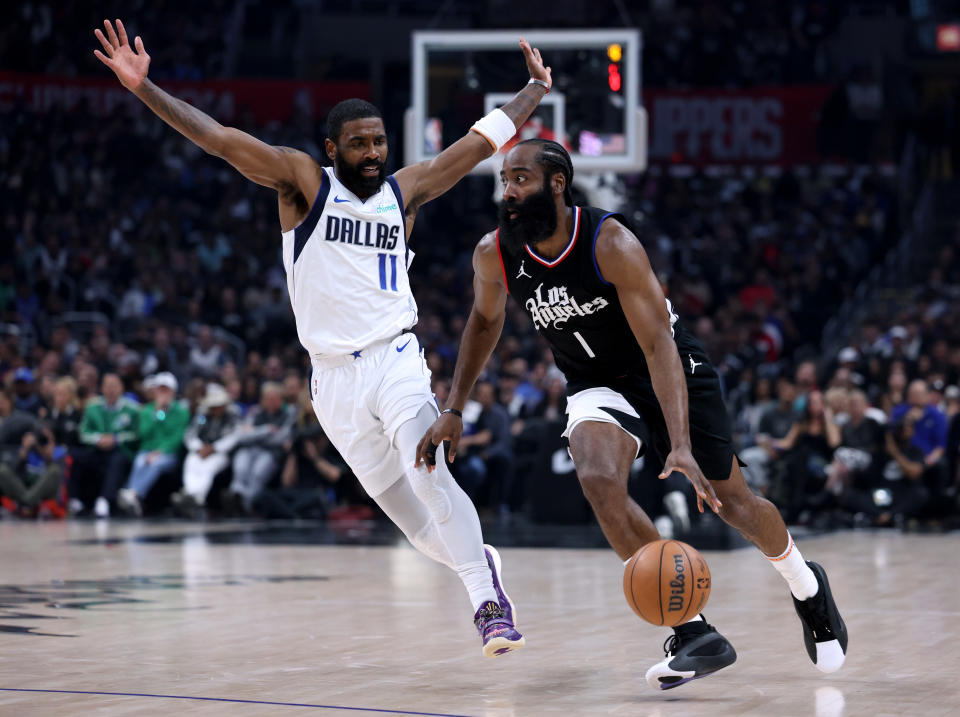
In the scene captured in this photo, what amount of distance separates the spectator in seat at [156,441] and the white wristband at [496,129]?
32.4 ft

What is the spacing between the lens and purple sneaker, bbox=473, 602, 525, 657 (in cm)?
544

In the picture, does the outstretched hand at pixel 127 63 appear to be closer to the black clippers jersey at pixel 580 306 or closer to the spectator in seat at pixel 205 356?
the black clippers jersey at pixel 580 306

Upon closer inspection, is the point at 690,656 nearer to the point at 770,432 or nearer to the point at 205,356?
the point at 770,432

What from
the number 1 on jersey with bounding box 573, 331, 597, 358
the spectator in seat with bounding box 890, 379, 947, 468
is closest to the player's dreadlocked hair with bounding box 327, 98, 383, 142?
the number 1 on jersey with bounding box 573, 331, 597, 358

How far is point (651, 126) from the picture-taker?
75.9 feet

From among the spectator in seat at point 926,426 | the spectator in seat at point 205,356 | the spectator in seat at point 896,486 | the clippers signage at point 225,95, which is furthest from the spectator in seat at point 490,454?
the clippers signage at point 225,95

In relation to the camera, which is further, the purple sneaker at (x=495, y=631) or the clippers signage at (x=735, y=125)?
the clippers signage at (x=735, y=125)

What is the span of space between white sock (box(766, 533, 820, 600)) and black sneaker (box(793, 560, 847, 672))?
1.1 inches

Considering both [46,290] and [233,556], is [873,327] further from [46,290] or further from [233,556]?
[46,290]

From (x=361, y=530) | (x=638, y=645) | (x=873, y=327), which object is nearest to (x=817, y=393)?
(x=873, y=327)

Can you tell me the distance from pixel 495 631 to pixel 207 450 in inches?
396

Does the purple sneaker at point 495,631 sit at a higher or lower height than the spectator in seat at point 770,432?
lower

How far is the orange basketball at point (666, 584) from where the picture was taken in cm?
509

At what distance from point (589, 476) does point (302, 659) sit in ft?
5.42
